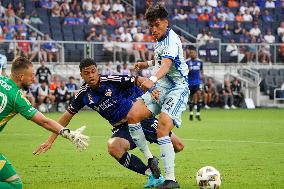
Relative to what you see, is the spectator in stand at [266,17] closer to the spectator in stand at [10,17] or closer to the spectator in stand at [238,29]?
the spectator in stand at [238,29]

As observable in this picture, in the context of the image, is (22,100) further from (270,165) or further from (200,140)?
(200,140)

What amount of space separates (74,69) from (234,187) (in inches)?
941

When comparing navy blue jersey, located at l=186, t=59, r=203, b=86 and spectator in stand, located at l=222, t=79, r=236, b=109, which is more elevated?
navy blue jersey, located at l=186, t=59, r=203, b=86

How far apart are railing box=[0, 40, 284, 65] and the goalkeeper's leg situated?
2305cm

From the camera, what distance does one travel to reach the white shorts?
10344 mm

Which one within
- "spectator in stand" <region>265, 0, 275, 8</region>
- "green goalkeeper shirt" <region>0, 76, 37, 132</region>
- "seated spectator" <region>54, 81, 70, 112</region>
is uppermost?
"spectator in stand" <region>265, 0, 275, 8</region>

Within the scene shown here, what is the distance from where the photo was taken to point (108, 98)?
432 inches

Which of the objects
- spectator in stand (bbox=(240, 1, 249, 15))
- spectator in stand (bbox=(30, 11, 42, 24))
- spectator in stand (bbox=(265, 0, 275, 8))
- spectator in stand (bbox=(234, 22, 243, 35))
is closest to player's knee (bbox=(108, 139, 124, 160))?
spectator in stand (bbox=(30, 11, 42, 24))

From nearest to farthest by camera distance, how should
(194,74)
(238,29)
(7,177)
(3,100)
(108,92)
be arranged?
(3,100), (7,177), (108,92), (194,74), (238,29)

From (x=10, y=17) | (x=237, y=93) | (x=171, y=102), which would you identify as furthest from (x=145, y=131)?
(x=237, y=93)

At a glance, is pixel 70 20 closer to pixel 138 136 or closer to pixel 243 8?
pixel 243 8

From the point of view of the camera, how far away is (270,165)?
1290cm

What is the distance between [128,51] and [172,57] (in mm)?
24348

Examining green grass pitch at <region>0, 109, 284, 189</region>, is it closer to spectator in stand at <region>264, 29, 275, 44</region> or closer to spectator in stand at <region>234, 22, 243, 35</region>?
spectator in stand at <region>234, 22, 243, 35</region>
